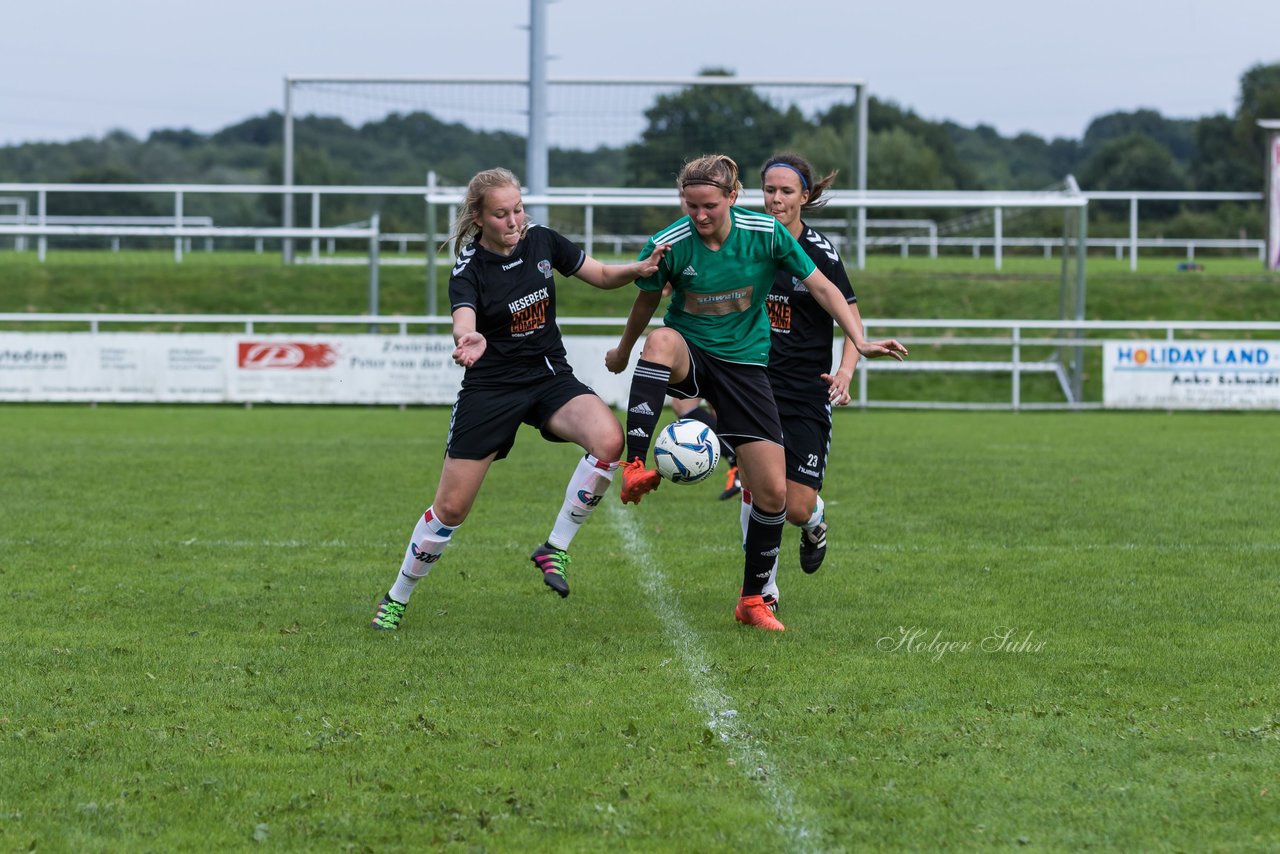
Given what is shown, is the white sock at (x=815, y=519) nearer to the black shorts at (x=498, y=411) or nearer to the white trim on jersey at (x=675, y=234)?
the black shorts at (x=498, y=411)

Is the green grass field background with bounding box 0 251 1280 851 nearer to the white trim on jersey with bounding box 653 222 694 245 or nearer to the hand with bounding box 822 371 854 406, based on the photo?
the hand with bounding box 822 371 854 406

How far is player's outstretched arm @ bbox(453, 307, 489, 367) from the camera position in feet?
19.2

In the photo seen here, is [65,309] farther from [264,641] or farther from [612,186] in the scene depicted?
[264,641]

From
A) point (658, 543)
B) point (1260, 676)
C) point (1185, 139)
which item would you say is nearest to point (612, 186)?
point (658, 543)

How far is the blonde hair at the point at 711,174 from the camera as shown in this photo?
5.99m

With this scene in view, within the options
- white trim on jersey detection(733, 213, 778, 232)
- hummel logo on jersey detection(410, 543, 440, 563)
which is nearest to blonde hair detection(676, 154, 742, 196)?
white trim on jersey detection(733, 213, 778, 232)

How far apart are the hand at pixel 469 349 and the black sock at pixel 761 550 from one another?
1471mm

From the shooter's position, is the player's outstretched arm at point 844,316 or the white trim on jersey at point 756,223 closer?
the white trim on jersey at point 756,223

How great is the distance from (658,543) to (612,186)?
18.9 meters

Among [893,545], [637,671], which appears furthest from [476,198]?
[893,545]

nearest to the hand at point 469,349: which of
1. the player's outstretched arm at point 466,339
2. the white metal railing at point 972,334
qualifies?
the player's outstretched arm at point 466,339

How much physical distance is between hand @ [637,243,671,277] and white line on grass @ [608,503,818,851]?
1520 millimetres

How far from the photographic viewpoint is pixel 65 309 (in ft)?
85.7

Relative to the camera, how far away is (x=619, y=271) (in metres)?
6.44
